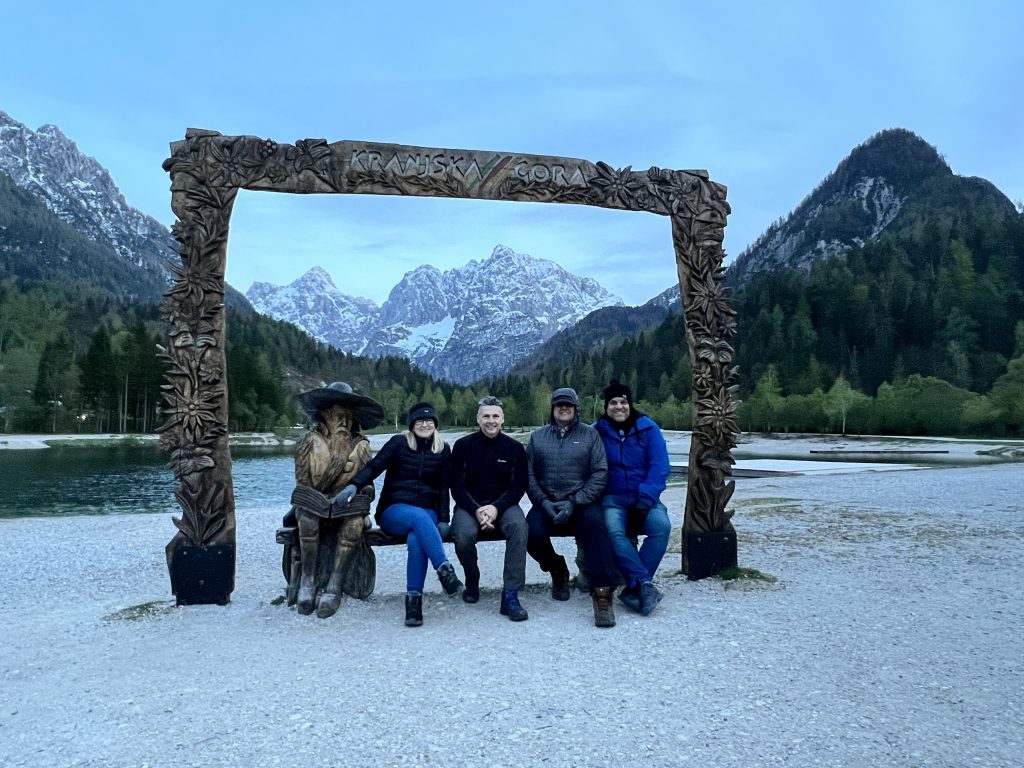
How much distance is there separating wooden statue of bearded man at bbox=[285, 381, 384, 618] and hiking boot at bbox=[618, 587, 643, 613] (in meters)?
2.34

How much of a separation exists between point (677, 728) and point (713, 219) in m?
5.50

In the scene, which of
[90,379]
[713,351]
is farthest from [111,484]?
[90,379]

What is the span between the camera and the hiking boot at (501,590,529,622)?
567 cm

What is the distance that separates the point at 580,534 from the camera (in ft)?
20.5

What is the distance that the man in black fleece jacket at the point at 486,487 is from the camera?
599cm

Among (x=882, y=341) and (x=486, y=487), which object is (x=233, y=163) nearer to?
(x=486, y=487)

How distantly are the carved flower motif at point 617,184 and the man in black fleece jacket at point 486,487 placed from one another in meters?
2.74

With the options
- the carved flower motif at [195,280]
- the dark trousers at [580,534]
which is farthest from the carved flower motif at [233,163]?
the dark trousers at [580,534]

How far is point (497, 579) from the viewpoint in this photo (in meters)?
7.82

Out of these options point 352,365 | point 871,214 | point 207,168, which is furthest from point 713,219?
point 871,214

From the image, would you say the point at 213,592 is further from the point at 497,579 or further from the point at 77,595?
the point at 497,579

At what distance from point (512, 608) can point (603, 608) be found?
2.51ft

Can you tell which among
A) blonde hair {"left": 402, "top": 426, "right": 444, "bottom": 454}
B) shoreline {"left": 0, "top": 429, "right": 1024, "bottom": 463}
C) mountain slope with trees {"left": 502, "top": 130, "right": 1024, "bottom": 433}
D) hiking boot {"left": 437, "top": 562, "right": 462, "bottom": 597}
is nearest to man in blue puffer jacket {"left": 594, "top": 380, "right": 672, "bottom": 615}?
hiking boot {"left": 437, "top": 562, "right": 462, "bottom": 597}

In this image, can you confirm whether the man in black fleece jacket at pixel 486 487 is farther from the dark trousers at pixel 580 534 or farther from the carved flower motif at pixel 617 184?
the carved flower motif at pixel 617 184
